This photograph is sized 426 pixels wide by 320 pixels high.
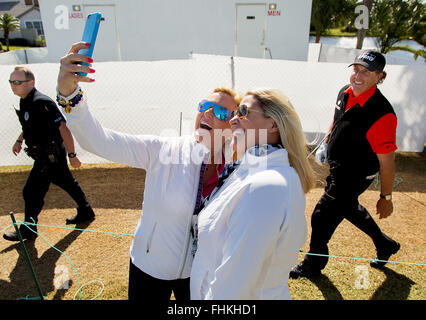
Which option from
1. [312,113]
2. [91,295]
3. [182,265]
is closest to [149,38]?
[312,113]

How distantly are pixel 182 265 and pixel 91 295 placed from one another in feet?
5.49

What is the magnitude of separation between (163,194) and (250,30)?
10.5 meters

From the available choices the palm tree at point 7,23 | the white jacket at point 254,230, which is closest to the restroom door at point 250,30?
the white jacket at point 254,230

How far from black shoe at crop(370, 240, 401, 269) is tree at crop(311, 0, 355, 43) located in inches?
1229

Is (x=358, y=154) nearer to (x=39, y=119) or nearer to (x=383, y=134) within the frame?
(x=383, y=134)

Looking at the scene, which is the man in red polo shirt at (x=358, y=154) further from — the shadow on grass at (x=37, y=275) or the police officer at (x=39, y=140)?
the police officer at (x=39, y=140)

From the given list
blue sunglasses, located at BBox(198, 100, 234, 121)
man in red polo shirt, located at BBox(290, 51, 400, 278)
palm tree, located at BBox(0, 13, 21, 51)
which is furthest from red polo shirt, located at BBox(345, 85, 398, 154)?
palm tree, located at BBox(0, 13, 21, 51)

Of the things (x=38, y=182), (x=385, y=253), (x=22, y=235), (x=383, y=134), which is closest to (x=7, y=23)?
(x=38, y=182)

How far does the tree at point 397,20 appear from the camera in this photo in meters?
13.9

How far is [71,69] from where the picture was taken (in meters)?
1.41

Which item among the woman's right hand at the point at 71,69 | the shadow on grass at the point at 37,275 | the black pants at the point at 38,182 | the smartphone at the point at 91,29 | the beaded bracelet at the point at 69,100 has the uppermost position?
the smartphone at the point at 91,29

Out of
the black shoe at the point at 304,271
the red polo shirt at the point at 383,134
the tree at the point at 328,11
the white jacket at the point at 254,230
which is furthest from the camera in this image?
the tree at the point at 328,11

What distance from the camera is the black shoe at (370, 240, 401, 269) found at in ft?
10.4

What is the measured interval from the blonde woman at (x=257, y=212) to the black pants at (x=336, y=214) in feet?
4.92
